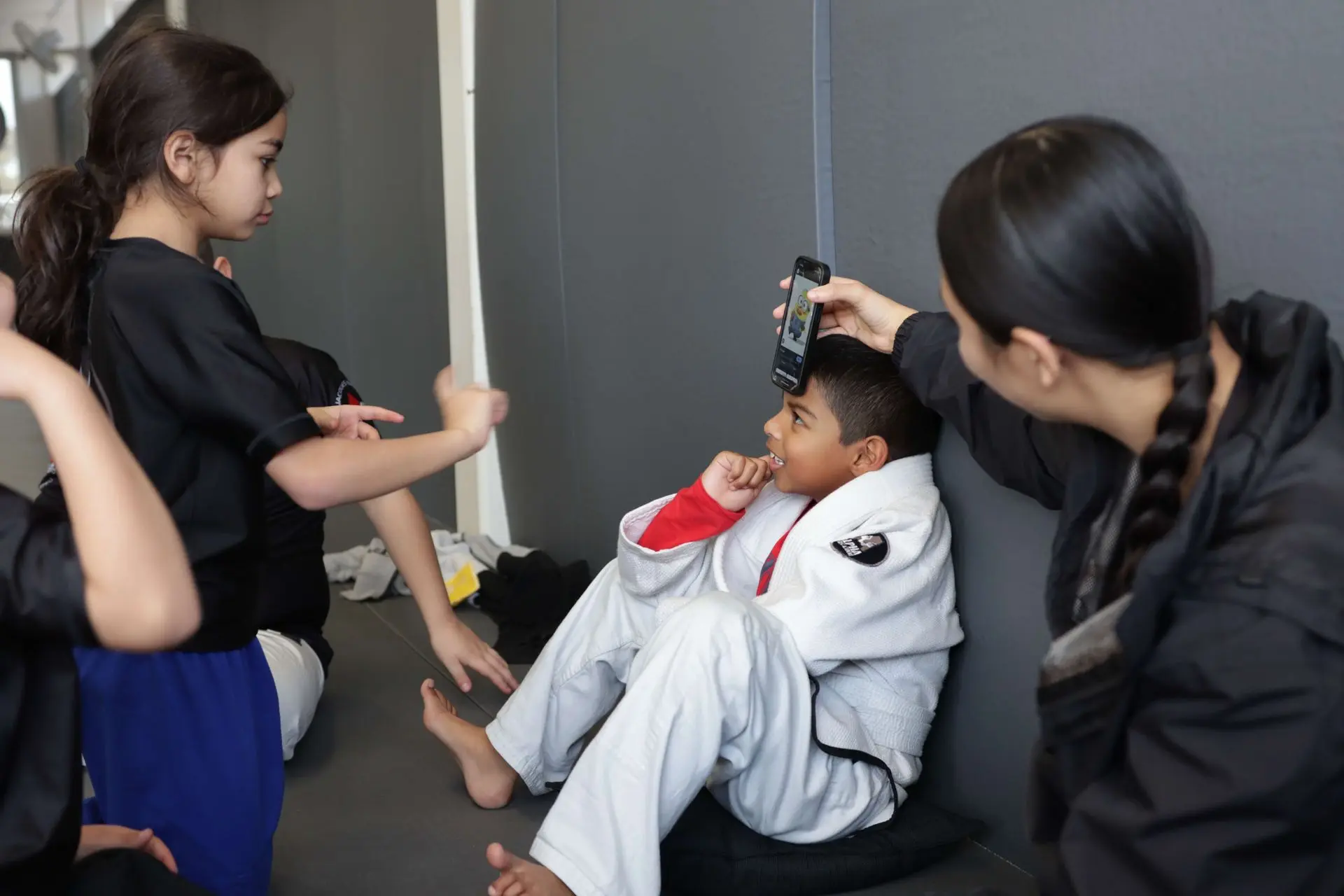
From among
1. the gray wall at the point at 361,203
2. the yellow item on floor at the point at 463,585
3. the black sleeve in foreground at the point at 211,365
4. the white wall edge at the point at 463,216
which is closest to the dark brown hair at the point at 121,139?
the black sleeve in foreground at the point at 211,365

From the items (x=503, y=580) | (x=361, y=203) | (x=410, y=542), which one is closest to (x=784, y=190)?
(x=410, y=542)

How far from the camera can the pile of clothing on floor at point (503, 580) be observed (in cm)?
261

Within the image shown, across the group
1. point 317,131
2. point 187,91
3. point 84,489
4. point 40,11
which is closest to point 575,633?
point 187,91

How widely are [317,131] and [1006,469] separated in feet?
12.1

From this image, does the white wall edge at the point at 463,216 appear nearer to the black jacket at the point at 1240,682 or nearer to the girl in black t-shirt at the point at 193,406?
the girl in black t-shirt at the point at 193,406

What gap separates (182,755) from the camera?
57.6 inches

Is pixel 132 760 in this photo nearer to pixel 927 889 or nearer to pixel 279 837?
pixel 279 837

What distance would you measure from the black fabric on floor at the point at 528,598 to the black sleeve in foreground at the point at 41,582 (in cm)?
162

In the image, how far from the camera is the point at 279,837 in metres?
1.81

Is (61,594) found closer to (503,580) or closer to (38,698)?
(38,698)

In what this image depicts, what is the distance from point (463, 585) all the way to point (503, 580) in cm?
14

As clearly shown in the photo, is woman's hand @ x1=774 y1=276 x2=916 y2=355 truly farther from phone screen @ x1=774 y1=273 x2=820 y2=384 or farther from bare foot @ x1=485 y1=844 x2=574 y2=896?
bare foot @ x1=485 y1=844 x2=574 y2=896

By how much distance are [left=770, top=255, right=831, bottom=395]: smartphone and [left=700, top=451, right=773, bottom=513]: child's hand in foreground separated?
0.13m

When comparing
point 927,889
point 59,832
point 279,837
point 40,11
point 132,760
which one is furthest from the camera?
point 40,11
